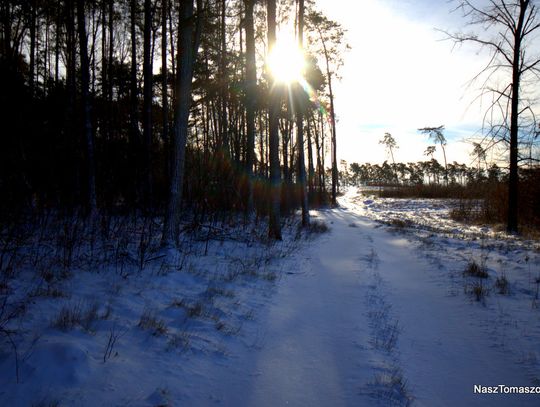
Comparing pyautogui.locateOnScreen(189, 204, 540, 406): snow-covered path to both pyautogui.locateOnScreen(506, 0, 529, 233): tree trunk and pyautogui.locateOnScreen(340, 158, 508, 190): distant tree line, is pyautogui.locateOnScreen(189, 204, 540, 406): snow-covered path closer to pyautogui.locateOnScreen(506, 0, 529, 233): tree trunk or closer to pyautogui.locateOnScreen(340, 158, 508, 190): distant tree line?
pyautogui.locateOnScreen(506, 0, 529, 233): tree trunk

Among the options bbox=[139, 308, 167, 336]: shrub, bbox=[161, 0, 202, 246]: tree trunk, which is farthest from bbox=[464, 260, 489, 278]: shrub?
bbox=[161, 0, 202, 246]: tree trunk

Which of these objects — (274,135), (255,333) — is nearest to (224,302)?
(255,333)

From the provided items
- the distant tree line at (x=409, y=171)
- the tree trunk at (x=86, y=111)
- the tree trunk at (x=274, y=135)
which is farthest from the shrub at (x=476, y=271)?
the distant tree line at (x=409, y=171)

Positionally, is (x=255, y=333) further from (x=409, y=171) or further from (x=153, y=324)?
(x=409, y=171)

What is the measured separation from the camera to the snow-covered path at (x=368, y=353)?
2270 millimetres

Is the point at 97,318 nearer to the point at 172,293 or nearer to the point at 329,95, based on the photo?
the point at 172,293

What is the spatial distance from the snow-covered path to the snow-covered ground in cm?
1

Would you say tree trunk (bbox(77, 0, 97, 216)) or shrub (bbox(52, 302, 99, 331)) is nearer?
shrub (bbox(52, 302, 99, 331))

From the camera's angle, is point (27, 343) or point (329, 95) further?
point (329, 95)

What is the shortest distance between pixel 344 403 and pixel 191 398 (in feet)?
3.49

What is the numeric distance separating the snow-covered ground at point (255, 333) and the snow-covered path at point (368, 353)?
0.05 feet

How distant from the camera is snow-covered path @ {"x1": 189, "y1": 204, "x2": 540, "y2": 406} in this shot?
2.27 meters

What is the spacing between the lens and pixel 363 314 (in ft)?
12.6

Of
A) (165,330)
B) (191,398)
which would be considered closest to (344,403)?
(191,398)
